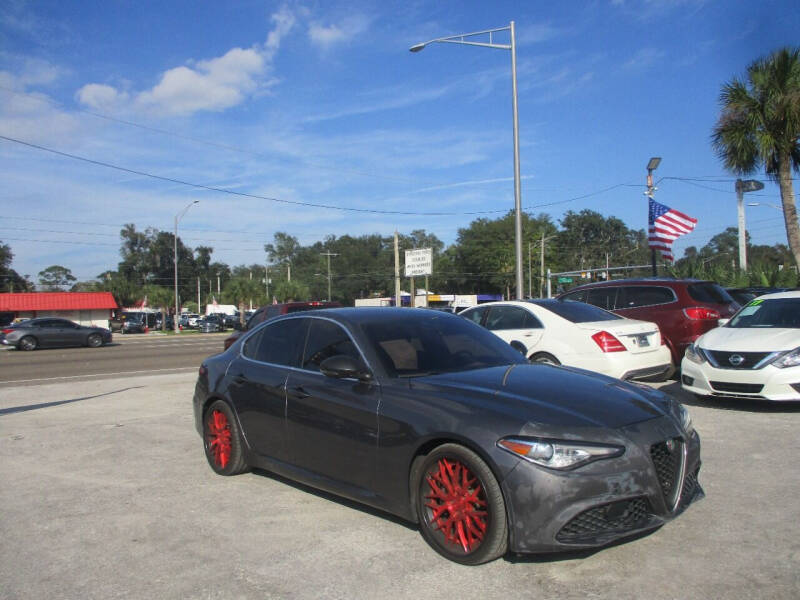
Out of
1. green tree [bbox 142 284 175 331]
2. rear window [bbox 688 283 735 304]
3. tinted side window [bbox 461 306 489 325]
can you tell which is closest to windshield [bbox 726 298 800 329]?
rear window [bbox 688 283 735 304]

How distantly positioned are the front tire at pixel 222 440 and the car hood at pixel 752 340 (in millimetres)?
5785

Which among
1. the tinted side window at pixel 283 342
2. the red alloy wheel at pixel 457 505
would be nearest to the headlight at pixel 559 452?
the red alloy wheel at pixel 457 505

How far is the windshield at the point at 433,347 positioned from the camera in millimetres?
4566

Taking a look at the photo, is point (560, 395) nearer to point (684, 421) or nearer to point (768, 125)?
point (684, 421)

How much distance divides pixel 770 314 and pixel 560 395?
631cm

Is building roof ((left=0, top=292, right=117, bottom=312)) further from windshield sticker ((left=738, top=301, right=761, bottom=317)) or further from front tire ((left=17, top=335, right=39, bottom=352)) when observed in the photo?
windshield sticker ((left=738, top=301, right=761, bottom=317))

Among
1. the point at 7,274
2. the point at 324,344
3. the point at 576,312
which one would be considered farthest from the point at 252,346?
the point at 7,274

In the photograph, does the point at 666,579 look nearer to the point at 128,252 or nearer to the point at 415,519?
the point at 415,519

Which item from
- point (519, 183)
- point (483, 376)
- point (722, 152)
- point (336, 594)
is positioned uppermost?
point (722, 152)

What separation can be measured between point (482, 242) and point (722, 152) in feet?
237

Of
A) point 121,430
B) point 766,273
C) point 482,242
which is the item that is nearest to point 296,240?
point 482,242

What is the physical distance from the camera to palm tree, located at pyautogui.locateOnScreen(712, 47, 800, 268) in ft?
64.0

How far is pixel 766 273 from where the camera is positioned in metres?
23.4

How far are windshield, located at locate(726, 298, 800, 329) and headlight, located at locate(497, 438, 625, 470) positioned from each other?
614cm
